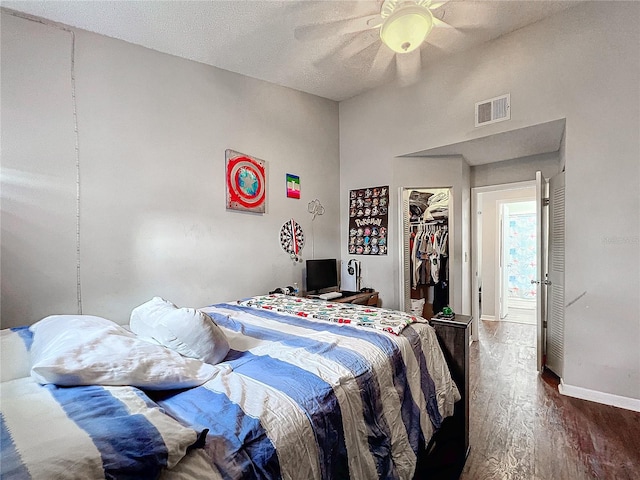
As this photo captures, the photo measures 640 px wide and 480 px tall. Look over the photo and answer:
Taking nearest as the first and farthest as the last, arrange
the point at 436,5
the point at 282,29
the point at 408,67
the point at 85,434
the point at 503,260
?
the point at 85,434 < the point at 436,5 < the point at 282,29 < the point at 408,67 < the point at 503,260

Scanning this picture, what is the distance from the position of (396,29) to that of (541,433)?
291 centimetres

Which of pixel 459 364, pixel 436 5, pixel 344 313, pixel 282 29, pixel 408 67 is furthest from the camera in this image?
pixel 408 67

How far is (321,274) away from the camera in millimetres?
3740

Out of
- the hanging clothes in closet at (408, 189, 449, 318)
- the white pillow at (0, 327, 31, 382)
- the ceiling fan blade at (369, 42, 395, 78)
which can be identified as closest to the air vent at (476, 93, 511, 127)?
the hanging clothes in closet at (408, 189, 449, 318)

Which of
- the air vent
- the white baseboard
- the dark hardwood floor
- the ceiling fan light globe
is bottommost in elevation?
the dark hardwood floor

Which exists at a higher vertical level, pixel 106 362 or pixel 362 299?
pixel 106 362

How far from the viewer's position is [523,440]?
1.97m

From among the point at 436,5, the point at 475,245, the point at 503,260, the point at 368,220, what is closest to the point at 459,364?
the point at 368,220

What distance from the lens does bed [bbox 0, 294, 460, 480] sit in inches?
24.7

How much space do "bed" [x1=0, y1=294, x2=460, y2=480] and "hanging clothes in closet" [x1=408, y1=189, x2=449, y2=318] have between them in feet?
7.10

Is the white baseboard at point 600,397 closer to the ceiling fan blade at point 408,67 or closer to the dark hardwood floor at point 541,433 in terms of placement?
the dark hardwood floor at point 541,433

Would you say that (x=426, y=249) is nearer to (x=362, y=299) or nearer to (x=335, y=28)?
(x=362, y=299)

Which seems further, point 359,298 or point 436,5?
point 359,298

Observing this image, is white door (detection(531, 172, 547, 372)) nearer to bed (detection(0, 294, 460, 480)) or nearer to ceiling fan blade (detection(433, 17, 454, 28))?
ceiling fan blade (detection(433, 17, 454, 28))
